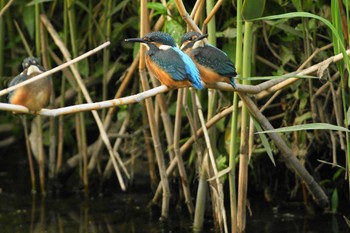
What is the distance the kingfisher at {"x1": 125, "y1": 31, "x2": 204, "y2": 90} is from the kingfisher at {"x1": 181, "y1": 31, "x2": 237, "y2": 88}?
90mm

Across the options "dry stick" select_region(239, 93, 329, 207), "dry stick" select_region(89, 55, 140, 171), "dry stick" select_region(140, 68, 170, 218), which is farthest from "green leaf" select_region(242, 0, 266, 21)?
"dry stick" select_region(89, 55, 140, 171)

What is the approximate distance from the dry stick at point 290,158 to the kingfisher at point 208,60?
34 centimetres

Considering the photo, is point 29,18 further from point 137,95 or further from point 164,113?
point 137,95

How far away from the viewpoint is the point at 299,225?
5875mm

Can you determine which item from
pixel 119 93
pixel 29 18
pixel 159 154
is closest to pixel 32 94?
pixel 159 154

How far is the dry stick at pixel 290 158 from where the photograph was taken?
177 inches

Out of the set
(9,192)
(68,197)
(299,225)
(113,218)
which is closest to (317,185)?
(299,225)

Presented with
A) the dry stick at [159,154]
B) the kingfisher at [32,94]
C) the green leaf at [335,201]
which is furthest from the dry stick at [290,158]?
the kingfisher at [32,94]

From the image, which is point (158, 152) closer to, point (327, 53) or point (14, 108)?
point (327, 53)

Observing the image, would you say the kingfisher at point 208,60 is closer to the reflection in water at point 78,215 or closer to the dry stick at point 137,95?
the dry stick at point 137,95

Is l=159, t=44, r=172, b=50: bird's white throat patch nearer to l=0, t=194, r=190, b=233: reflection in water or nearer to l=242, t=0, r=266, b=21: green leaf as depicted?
l=242, t=0, r=266, b=21: green leaf

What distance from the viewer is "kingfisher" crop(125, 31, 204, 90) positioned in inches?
150

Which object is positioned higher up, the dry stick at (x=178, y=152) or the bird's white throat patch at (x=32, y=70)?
the bird's white throat patch at (x=32, y=70)

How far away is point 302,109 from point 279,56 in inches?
15.8
